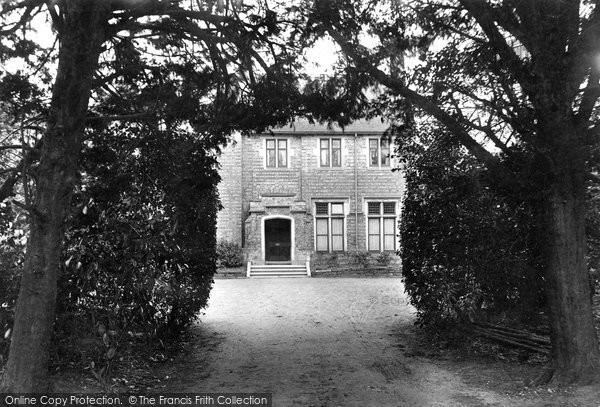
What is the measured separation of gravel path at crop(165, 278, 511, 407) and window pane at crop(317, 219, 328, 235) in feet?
43.5

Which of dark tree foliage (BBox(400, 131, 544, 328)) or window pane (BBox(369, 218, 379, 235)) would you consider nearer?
dark tree foliage (BBox(400, 131, 544, 328))

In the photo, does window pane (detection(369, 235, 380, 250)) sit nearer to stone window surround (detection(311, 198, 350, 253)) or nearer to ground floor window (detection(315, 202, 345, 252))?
stone window surround (detection(311, 198, 350, 253))

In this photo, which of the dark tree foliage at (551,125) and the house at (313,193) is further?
the house at (313,193)

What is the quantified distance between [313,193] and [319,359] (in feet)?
67.7

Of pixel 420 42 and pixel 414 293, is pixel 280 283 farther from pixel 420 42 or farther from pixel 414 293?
pixel 420 42

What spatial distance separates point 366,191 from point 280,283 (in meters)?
9.15

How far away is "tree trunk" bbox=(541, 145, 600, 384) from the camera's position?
6.22 meters

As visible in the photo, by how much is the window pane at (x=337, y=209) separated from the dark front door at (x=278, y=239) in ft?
8.22

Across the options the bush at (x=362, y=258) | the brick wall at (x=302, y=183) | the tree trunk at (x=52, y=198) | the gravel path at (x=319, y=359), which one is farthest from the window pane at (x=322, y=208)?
the tree trunk at (x=52, y=198)

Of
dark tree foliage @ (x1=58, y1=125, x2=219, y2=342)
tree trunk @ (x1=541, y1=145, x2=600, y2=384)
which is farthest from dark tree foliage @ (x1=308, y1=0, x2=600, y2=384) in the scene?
dark tree foliage @ (x1=58, y1=125, x2=219, y2=342)

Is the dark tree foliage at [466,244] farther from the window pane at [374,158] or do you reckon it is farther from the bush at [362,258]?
the window pane at [374,158]

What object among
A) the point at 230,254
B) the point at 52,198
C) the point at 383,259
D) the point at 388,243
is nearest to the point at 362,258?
the point at 383,259

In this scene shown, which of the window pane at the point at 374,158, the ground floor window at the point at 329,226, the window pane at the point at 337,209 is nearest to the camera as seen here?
the ground floor window at the point at 329,226

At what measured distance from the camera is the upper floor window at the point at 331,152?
29.2 meters
